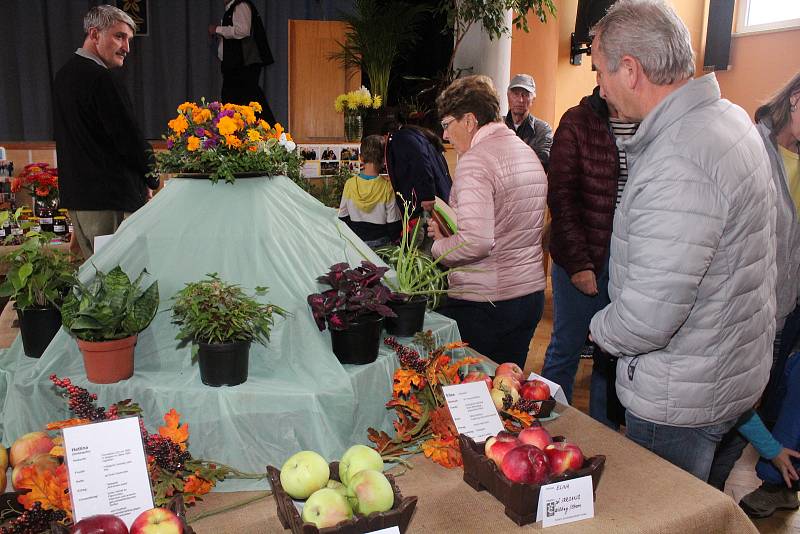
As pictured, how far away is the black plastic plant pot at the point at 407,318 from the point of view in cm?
159

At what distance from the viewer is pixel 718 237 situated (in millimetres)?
1195

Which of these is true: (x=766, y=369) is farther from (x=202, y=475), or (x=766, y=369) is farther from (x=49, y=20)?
(x=49, y=20)

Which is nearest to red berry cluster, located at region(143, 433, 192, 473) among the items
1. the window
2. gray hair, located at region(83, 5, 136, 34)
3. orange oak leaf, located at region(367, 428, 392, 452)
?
orange oak leaf, located at region(367, 428, 392, 452)

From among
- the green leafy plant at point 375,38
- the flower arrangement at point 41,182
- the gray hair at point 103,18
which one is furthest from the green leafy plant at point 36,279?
the green leafy plant at point 375,38

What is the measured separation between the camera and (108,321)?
1.29 meters

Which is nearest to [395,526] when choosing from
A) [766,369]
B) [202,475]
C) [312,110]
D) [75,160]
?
[202,475]

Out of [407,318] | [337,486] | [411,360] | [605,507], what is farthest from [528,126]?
[337,486]

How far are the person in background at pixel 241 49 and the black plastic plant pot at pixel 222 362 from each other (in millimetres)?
3834

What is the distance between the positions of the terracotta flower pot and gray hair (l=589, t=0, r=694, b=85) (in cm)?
112

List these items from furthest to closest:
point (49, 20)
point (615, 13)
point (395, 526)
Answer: point (49, 20) → point (615, 13) → point (395, 526)

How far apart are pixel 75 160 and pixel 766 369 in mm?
2821

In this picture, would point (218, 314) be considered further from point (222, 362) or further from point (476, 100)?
point (476, 100)

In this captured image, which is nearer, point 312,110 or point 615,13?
point 615,13

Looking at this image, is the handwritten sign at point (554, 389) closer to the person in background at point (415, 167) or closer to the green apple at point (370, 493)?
the green apple at point (370, 493)
